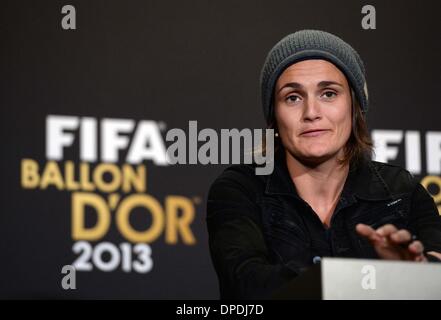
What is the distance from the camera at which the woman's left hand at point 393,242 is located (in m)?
1.01

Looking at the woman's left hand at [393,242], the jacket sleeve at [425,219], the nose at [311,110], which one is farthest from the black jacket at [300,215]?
the woman's left hand at [393,242]

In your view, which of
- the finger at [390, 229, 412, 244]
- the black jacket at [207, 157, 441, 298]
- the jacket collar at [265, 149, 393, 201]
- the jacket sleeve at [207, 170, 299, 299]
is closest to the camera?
the finger at [390, 229, 412, 244]

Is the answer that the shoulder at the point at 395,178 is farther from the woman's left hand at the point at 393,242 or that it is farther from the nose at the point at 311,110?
the woman's left hand at the point at 393,242

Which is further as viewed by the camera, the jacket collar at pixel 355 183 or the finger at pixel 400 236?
the jacket collar at pixel 355 183

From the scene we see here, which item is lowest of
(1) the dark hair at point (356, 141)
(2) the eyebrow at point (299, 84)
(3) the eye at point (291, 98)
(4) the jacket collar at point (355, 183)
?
(4) the jacket collar at point (355, 183)

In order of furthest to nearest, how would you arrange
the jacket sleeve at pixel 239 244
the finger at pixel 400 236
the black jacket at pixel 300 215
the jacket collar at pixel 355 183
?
the jacket collar at pixel 355 183 → the black jacket at pixel 300 215 → the jacket sleeve at pixel 239 244 → the finger at pixel 400 236

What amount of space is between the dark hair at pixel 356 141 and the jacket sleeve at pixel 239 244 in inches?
7.2

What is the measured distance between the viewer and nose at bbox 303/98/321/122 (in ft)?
5.03

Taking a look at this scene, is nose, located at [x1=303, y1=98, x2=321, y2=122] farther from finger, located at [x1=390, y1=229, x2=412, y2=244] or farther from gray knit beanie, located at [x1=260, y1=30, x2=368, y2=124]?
finger, located at [x1=390, y1=229, x2=412, y2=244]

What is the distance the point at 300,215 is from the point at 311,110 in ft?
0.67

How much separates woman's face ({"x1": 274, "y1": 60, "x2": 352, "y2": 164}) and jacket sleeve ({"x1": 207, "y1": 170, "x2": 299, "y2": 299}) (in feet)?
0.43

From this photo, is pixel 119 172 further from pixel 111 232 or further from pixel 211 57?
pixel 211 57

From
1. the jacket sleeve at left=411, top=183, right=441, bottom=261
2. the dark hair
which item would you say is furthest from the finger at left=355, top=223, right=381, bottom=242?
the dark hair
